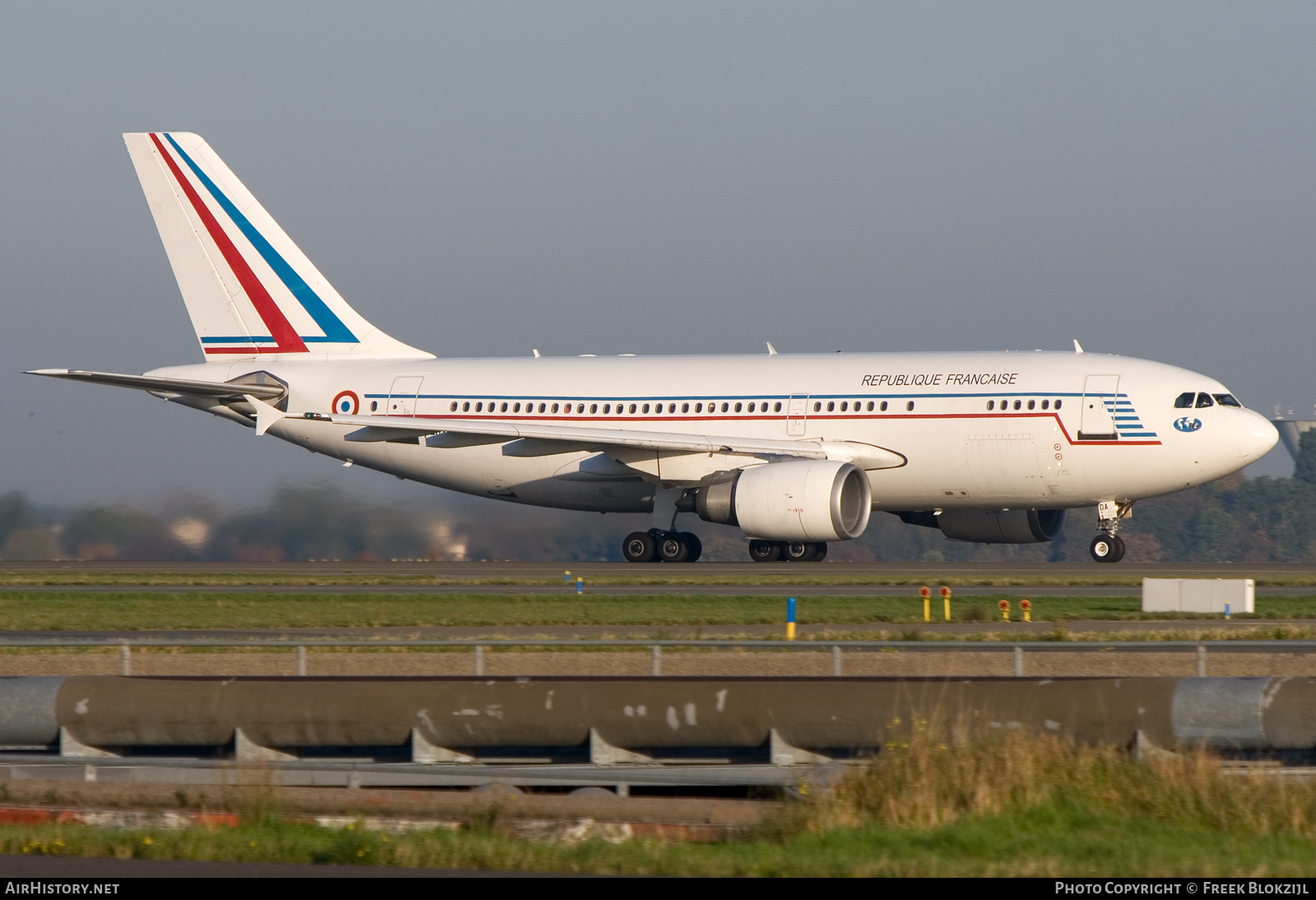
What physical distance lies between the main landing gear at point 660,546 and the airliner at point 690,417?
0.26 ft

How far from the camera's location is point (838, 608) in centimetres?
2420

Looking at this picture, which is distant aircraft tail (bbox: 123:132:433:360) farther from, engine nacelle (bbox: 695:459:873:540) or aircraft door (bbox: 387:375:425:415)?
engine nacelle (bbox: 695:459:873:540)

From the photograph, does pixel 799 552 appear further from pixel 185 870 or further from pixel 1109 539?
pixel 185 870

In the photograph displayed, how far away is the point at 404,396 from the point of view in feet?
129

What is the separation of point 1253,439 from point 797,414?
9.54 metres

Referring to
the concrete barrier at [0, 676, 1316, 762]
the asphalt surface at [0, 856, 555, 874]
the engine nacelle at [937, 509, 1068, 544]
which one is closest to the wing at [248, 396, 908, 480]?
the engine nacelle at [937, 509, 1068, 544]

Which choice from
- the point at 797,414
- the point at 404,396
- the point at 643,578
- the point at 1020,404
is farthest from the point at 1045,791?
the point at 404,396

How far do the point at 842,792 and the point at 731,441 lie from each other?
2550 cm

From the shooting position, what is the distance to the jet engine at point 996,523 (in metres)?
37.1

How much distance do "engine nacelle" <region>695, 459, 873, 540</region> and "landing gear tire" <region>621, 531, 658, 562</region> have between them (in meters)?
3.24

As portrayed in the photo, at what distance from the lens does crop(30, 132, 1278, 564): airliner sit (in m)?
33.3

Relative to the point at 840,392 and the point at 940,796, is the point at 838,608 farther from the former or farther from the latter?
the point at 940,796

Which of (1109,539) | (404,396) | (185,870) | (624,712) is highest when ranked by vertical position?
(404,396)

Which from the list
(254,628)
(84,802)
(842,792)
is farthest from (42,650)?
(842,792)
